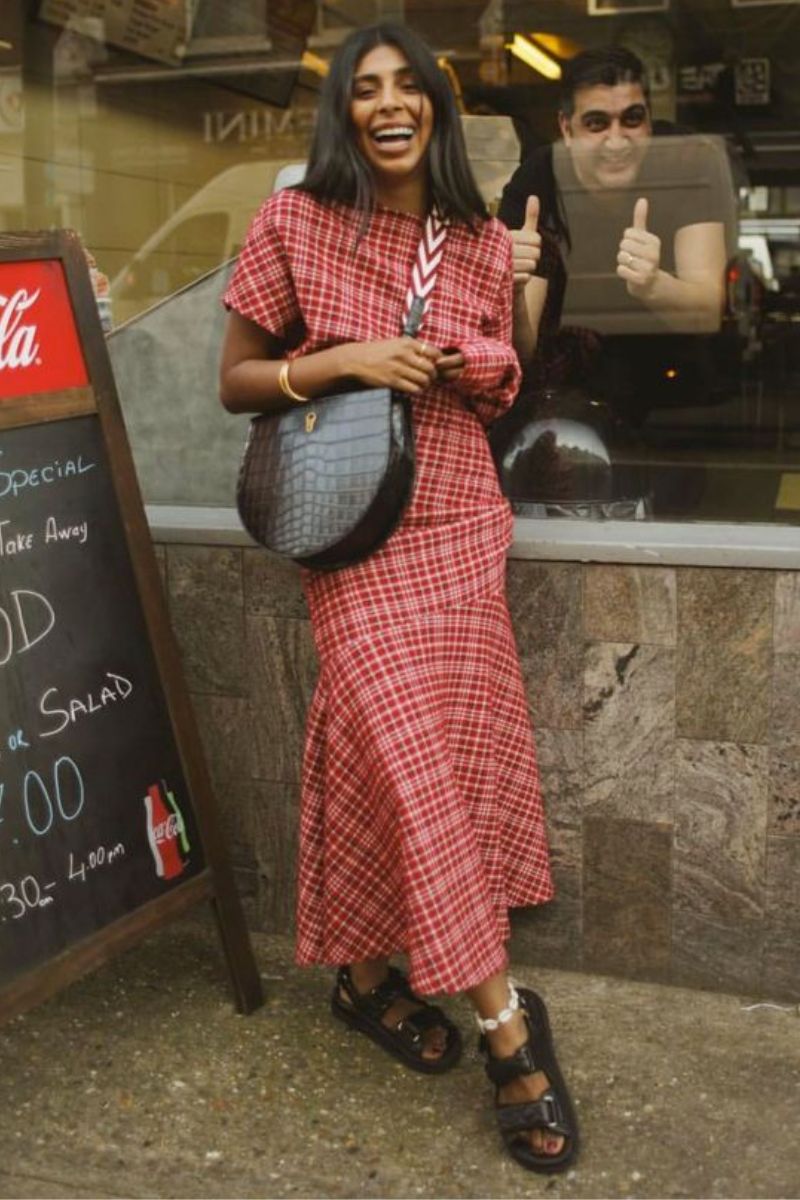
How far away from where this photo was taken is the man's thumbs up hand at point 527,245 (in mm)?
3662

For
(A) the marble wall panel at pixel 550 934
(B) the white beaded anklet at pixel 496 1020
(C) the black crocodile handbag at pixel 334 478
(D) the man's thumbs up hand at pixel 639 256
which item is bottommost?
(A) the marble wall panel at pixel 550 934

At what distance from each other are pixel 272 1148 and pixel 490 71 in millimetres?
2802

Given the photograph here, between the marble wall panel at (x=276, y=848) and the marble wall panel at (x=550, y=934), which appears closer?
the marble wall panel at (x=550, y=934)

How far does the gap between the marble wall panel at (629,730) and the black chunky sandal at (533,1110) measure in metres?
0.62

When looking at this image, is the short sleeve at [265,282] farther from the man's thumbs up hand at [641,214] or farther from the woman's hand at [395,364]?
the man's thumbs up hand at [641,214]

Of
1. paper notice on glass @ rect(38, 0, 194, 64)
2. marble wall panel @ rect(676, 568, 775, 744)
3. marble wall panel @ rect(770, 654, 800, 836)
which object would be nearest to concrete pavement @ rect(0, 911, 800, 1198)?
marble wall panel @ rect(770, 654, 800, 836)

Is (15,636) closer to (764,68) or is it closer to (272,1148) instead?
(272,1148)

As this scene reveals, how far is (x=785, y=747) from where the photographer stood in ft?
10.9

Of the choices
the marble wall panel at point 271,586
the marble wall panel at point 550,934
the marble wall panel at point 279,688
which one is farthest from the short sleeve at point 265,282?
the marble wall panel at point 550,934

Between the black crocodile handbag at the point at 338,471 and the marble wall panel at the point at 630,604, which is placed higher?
the black crocodile handbag at the point at 338,471

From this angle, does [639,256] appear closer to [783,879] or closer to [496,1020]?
[783,879]

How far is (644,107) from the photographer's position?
388 centimetres

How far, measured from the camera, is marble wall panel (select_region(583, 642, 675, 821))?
341 centimetres

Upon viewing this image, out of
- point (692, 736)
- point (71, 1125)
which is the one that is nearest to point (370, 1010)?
point (71, 1125)
